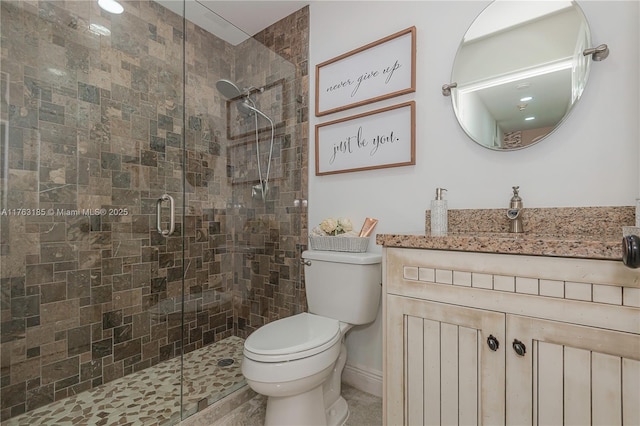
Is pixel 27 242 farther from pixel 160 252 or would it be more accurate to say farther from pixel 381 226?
pixel 381 226

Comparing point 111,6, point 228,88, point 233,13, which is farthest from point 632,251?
point 233,13

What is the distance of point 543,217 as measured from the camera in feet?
3.91

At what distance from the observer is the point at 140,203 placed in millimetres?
1721

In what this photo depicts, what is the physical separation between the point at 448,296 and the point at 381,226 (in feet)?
2.34

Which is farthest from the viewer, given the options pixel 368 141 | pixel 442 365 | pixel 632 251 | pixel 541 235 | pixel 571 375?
pixel 368 141

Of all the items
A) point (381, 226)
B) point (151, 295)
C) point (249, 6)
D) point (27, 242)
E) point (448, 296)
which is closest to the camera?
point (448, 296)

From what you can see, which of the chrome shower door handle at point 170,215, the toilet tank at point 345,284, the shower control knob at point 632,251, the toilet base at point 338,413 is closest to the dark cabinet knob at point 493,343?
the shower control knob at point 632,251

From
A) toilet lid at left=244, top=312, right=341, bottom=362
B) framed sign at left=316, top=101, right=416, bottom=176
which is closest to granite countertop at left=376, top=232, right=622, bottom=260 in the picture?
toilet lid at left=244, top=312, right=341, bottom=362

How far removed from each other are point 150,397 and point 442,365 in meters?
1.40

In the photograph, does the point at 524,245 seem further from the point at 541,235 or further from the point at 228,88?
the point at 228,88

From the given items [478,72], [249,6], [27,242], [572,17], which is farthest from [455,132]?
[27,242]

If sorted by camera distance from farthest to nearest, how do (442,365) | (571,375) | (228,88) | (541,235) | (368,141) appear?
(228,88), (368,141), (541,235), (442,365), (571,375)

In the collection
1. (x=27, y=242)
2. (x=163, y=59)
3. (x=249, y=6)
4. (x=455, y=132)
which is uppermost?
A: (x=249, y=6)

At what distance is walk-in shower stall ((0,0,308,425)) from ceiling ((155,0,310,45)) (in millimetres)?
19
